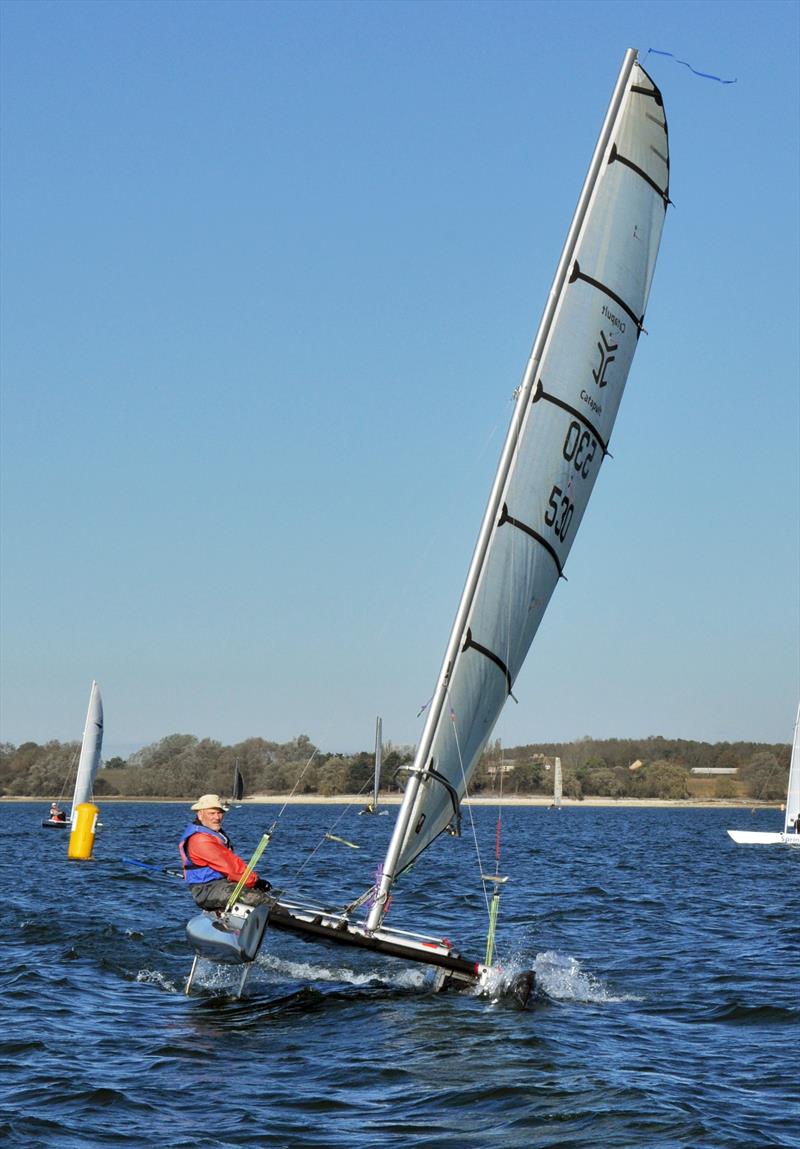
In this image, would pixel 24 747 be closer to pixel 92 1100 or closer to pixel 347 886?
pixel 347 886

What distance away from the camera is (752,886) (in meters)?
25.1

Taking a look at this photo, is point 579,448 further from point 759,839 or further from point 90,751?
point 90,751

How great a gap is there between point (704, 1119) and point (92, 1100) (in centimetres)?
372

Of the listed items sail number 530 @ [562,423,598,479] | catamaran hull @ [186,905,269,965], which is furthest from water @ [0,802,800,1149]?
sail number 530 @ [562,423,598,479]

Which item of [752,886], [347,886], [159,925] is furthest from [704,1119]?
[752,886]

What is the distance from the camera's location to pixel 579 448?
1238cm

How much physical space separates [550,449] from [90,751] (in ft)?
117

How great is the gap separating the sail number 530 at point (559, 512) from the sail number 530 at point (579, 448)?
1.04ft

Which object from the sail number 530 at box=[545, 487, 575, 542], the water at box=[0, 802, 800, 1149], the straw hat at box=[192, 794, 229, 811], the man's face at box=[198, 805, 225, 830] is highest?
the sail number 530 at box=[545, 487, 575, 542]

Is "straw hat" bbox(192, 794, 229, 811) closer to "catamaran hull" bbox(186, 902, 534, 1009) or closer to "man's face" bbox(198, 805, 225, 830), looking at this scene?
"man's face" bbox(198, 805, 225, 830)

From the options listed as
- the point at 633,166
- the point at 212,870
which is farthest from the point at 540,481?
the point at 212,870

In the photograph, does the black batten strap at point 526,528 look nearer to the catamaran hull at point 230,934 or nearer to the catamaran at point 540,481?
the catamaran at point 540,481

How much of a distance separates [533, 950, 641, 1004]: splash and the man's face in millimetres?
3303

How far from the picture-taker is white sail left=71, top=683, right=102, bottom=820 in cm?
4369
